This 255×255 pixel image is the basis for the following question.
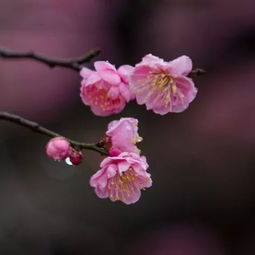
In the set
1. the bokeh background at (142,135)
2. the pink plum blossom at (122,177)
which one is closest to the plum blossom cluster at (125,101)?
the pink plum blossom at (122,177)

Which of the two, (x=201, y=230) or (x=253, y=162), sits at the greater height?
(x=253, y=162)

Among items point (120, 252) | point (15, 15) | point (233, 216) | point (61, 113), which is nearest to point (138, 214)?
point (120, 252)

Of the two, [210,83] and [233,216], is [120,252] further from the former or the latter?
[210,83]

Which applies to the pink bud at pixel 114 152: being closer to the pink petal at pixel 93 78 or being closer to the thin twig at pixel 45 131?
the thin twig at pixel 45 131

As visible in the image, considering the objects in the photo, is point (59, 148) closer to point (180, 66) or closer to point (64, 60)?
point (180, 66)

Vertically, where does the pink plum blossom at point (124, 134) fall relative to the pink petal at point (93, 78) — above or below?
below

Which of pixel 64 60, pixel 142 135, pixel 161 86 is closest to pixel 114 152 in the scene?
pixel 161 86

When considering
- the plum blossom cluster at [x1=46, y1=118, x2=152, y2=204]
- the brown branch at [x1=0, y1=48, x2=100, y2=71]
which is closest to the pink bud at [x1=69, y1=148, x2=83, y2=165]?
the plum blossom cluster at [x1=46, y1=118, x2=152, y2=204]

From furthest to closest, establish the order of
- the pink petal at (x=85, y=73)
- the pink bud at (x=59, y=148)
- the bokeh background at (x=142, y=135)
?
the bokeh background at (x=142, y=135) < the pink petal at (x=85, y=73) < the pink bud at (x=59, y=148)
